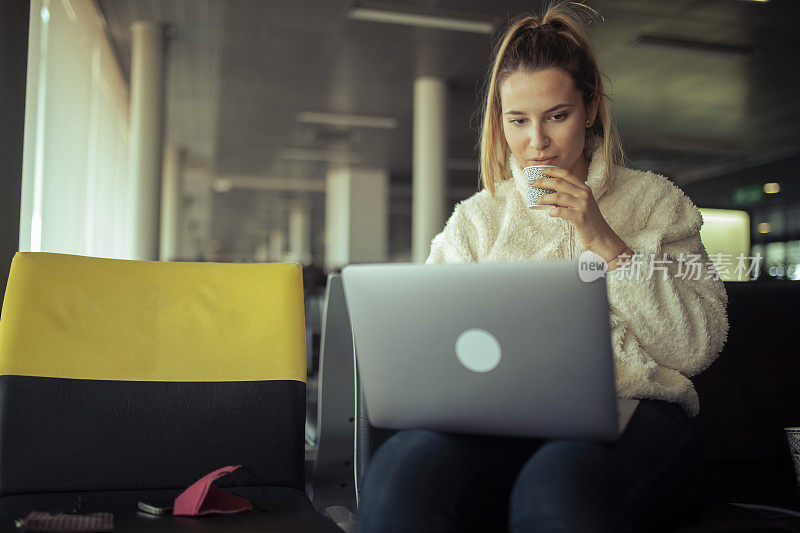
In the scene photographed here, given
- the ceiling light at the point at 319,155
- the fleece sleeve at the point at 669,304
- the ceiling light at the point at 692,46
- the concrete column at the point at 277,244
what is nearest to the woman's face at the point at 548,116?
the fleece sleeve at the point at 669,304

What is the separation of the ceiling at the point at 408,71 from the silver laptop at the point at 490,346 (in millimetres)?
2798

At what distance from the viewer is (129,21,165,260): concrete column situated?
5609 millimetres

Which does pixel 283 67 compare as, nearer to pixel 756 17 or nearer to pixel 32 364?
pixel 756 17

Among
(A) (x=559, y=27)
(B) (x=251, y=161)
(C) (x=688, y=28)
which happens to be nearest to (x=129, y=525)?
(A) (x=559, y=27)

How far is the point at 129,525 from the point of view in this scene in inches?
43.1

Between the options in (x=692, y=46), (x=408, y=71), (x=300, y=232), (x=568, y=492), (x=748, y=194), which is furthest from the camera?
(x=300, y=232)

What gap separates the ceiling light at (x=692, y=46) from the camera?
18.5 ft

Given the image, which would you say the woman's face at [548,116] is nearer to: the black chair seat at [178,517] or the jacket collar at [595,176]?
the jacket collar at [595,176]

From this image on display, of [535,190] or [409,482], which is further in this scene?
[535,190]

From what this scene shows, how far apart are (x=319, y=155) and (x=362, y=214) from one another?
153 cm

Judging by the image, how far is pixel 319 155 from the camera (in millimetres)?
10570

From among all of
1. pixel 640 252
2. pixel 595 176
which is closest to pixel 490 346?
pixel 640 252

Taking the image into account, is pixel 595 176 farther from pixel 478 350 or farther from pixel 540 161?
pixel 478 350

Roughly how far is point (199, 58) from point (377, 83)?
178 cm
